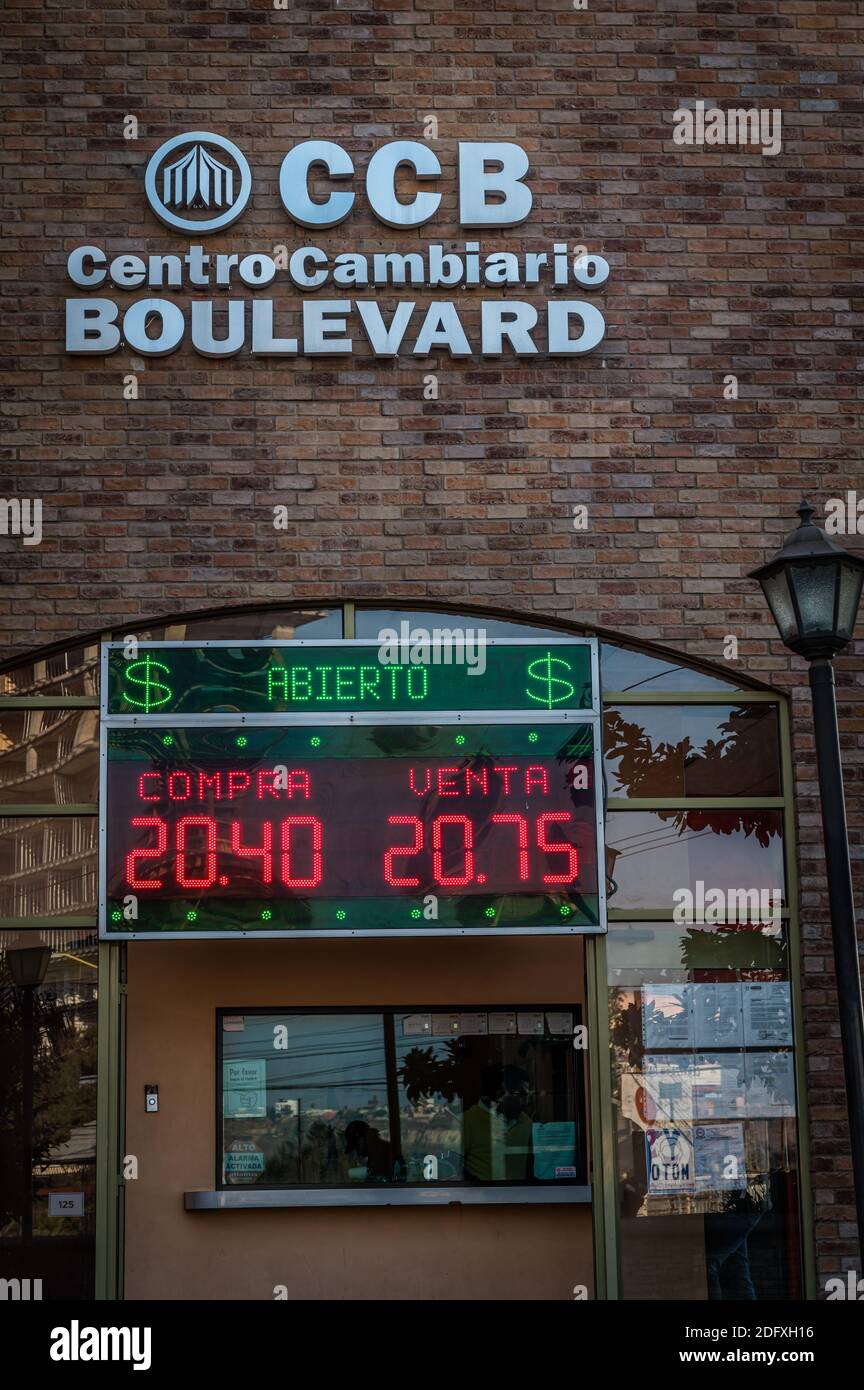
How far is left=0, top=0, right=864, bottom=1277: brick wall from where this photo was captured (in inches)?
322

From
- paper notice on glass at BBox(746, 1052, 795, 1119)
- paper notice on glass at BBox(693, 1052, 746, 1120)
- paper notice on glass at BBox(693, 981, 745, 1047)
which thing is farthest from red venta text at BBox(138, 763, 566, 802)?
paper notice on glass at BBox(746, 1052, 795, 1119)

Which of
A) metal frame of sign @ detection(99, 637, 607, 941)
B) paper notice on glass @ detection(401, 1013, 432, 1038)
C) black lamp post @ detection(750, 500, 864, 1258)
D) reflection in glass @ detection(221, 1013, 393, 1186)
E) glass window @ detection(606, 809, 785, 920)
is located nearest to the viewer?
black lamp post @ detection(750, 500, 864, 1258)

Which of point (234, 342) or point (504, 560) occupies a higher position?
point (234, 342)

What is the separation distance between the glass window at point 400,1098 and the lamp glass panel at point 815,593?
4563 mm

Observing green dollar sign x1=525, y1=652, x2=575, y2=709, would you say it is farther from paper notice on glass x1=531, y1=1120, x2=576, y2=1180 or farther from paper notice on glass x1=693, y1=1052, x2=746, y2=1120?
paper notice on glass x1=531, y1=1120, x2=576, y2=1180

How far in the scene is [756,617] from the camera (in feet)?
27.0

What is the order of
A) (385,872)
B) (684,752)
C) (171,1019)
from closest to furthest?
(385,872) → (684,752) → (171,1019)

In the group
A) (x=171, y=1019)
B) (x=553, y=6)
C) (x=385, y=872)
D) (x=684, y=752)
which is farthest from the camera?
(x=171, y=1019)

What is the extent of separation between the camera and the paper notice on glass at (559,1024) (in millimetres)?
10086

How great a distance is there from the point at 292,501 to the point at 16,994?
9.89ft

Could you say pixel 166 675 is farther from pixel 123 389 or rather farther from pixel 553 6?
pixel 553 6

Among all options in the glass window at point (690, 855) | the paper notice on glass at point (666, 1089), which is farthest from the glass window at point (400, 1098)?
the glass window at point (690, 855)

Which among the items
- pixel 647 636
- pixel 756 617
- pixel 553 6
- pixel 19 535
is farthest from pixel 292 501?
pixel 553 6

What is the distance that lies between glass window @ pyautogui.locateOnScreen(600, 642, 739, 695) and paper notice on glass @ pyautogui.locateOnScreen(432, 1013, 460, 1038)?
3132mm
